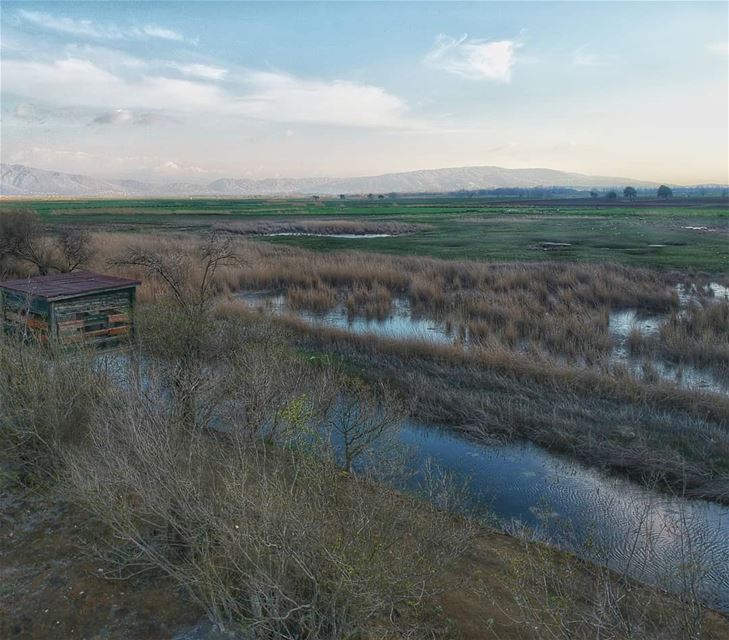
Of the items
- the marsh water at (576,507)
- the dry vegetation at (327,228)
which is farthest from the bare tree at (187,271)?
the dry vegetation at (327,228)

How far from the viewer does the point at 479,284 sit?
88.9ft

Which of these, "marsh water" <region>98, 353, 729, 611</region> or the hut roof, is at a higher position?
the hut roof

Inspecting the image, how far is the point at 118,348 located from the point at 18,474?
553cm

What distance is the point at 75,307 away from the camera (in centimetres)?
1412

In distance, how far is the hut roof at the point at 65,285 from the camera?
13.7m

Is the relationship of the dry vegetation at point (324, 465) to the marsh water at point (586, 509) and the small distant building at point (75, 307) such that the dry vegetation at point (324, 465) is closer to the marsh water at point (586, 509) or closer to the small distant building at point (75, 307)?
the marsh water at point (586, 509)

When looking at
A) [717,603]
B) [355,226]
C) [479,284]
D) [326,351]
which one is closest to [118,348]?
[326,351]

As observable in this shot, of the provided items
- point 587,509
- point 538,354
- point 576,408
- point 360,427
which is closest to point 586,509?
point 587,509

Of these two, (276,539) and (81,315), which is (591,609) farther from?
(81,315)

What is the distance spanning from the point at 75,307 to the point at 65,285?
1.08 meters

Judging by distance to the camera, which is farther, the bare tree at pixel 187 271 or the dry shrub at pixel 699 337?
the dry shrub at pixel 699 337

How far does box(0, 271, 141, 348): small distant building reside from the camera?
1361 centimetres

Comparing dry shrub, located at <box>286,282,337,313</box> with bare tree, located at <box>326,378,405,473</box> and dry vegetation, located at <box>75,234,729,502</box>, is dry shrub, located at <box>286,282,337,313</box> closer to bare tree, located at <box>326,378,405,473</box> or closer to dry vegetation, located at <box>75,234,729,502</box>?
dry vegetation, located at <box>75,234,729,502</box>

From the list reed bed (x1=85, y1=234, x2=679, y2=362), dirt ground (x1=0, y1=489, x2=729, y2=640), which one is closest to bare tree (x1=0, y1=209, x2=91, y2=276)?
reed bed (x1=85, y1=234, x2=679, y2=362)
